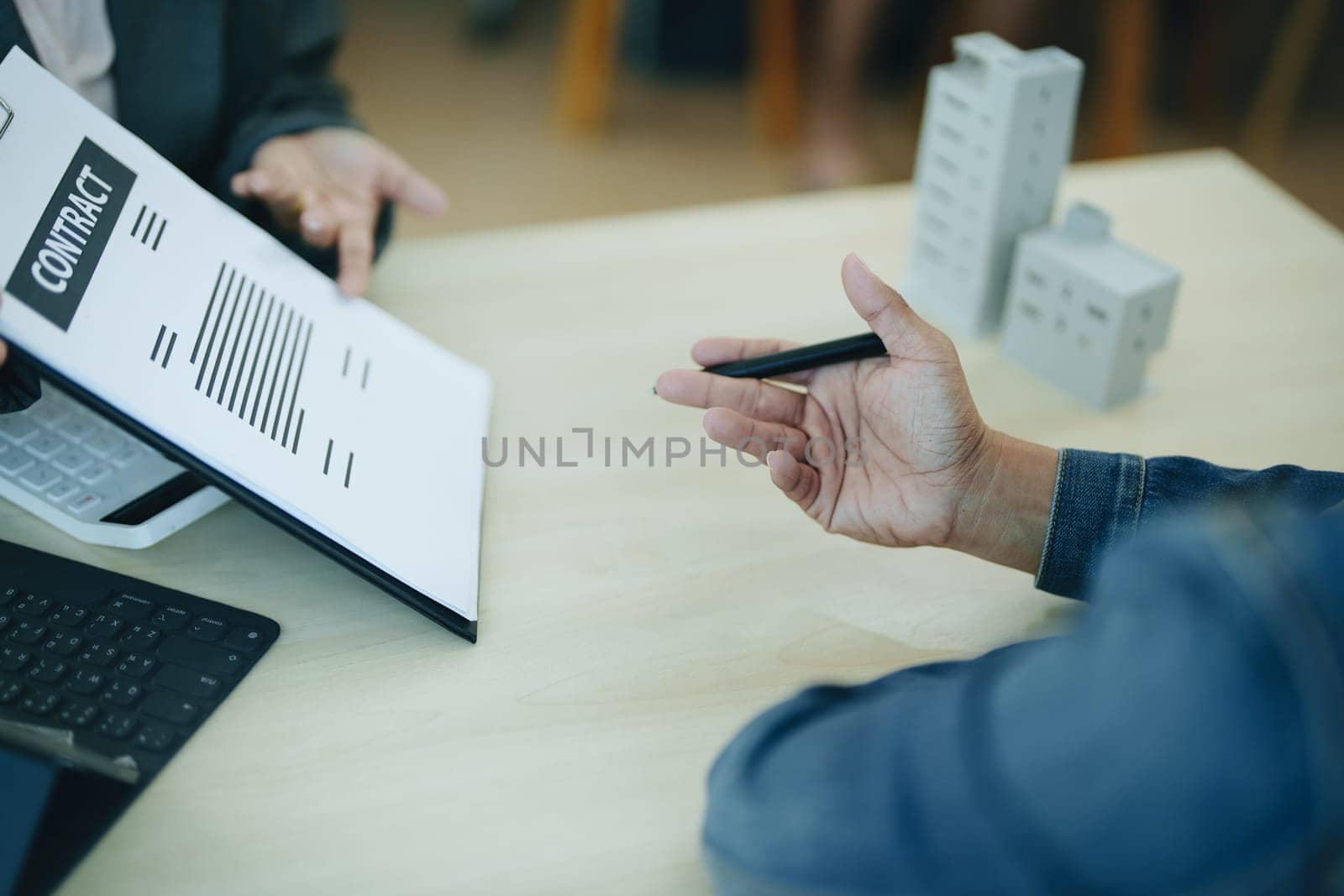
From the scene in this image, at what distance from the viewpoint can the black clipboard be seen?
1.84 ft

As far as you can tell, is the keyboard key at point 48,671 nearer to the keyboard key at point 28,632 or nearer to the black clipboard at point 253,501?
the keyboard key at point 28,632

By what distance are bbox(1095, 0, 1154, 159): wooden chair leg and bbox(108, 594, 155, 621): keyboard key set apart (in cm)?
216

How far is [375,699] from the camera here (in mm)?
602

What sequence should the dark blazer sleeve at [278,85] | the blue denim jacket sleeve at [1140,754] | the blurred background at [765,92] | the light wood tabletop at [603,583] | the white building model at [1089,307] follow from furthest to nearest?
1. the blurred background at [765,92]
2. the dark blazer sleeve at [278,85]
3. the white building model at [1089,307]
4. the light wood tabletop at [603,583]
5. the blue denim jacket sleeve at [1140,754]

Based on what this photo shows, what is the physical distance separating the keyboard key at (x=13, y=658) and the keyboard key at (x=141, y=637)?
0.15 ft

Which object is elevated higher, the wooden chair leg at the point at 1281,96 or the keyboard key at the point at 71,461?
the keyboard key at the point at 71,461

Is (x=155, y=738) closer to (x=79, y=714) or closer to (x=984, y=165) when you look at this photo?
(x=79, y=714)

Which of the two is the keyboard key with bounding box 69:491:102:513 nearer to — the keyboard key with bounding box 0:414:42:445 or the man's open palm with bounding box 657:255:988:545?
the keyboard key with bounding box 0:414:42:445

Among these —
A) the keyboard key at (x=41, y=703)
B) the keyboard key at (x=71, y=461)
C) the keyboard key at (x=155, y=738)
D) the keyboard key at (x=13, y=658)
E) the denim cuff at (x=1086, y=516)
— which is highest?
the denim cuff at (x=1086, y=516)

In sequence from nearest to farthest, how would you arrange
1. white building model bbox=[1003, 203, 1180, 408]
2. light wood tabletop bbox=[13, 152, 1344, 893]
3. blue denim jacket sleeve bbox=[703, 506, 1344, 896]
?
1. blue denim jacket sleeve bbox=[703, 506, 1344, 896]
2. light wood tabletop bbox=[13, 152, 1344, 893]
3. white building model bbox=[1003, 203, 1180, 408]

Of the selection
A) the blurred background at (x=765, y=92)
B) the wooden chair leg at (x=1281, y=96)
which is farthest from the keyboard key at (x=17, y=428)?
the wooden chair leg at (x=1281, y=96)

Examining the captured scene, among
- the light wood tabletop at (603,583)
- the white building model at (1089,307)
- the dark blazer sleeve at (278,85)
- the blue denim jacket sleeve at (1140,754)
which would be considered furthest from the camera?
the dark blazer sleeve at (278,85)

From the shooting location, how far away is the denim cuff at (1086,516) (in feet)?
2.19

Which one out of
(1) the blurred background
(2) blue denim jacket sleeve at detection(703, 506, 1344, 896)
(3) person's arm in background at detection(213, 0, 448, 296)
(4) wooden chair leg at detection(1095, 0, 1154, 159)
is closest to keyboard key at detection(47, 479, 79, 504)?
(3) person's arm in background at detection(213, 0, 448, 296)
